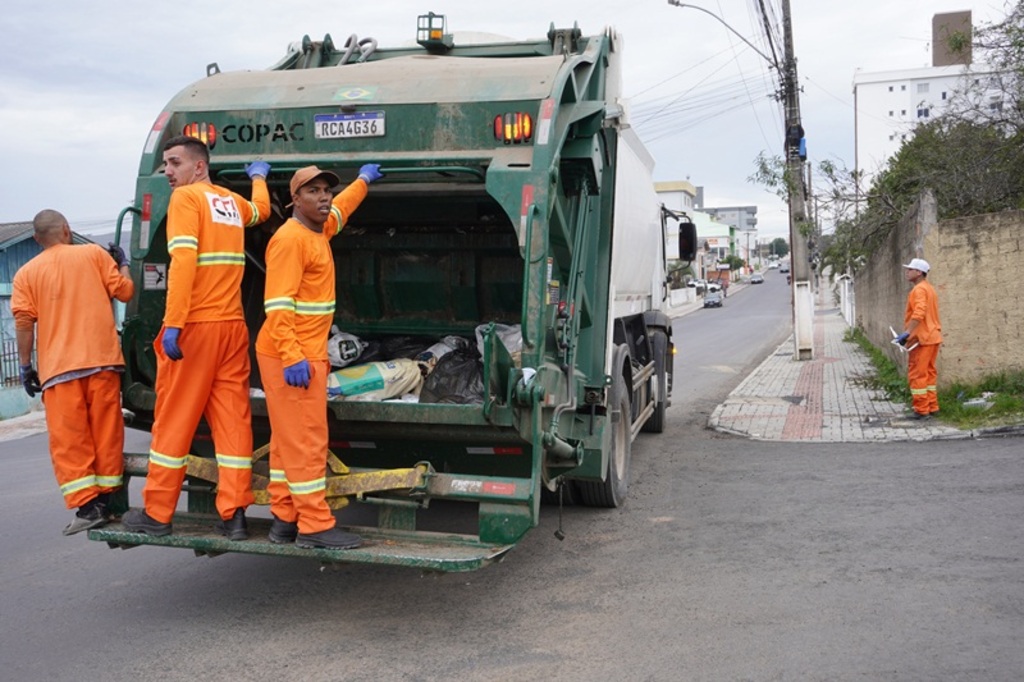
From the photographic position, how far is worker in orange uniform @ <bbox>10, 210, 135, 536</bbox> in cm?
471

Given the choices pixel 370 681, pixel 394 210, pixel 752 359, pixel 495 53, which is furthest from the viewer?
pixel 752 359

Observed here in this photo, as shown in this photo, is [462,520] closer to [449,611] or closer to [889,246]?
[449,611]

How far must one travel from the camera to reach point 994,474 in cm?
717

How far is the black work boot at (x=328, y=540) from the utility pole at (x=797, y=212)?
50.7 feet

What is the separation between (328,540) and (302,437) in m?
0.48

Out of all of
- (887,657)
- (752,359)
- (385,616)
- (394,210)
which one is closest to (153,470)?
(385,616)

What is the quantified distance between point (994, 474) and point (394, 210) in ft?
16.1

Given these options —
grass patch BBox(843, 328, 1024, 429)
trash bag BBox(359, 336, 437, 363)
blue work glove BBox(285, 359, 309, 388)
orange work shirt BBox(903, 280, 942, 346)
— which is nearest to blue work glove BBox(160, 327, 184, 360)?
blue work glove BBox(285, 359, 309, 388)

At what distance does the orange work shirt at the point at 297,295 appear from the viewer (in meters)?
4.32

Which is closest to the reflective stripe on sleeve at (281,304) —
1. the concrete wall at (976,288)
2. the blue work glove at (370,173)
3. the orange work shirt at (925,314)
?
the blue work glove at (370,173)

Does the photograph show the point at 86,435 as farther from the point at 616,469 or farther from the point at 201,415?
the point at 616,469

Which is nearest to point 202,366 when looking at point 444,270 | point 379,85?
point 379,85

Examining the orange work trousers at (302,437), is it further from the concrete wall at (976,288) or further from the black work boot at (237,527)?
the concrete wall at (976,288)

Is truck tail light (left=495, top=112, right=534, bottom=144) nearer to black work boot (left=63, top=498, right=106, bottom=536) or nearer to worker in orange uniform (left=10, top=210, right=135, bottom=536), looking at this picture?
worker in orange uniform (left=10, top=210, right=135, bottom=536)
